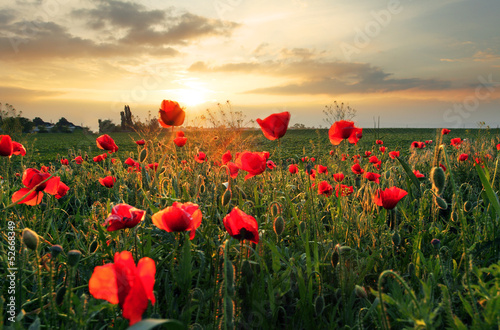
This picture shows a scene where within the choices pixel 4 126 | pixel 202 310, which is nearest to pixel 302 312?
pixel 202 310

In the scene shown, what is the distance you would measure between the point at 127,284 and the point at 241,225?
527 millimetres

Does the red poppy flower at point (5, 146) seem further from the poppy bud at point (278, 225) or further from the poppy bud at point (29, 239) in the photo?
the poppy bud at point (278, 225)

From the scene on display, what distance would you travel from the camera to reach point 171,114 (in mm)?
2445

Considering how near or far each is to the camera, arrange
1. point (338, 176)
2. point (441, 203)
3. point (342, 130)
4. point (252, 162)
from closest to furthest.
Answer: point (441, 203) < point (252, 162) < point (342, 130) < point (338, 176)

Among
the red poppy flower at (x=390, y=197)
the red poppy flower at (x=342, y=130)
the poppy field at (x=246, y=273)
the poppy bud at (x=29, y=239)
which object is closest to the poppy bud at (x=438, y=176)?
the poppy field at (x=246, y=273)

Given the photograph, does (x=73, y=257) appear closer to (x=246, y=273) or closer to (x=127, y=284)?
(x=127, y=284)

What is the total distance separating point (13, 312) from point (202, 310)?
749mm

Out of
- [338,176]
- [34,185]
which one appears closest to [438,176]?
[338,176]

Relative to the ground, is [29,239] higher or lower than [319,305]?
higher

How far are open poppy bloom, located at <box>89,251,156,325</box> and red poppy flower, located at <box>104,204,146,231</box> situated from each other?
41cm

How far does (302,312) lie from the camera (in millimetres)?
1425

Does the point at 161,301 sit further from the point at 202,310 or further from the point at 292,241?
the point at 292,241

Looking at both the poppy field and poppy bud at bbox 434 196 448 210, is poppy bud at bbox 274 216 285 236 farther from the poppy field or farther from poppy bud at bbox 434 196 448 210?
poppy bud at bbox 434 196 448 210

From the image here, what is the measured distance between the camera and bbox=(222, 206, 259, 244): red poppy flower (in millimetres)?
1301
